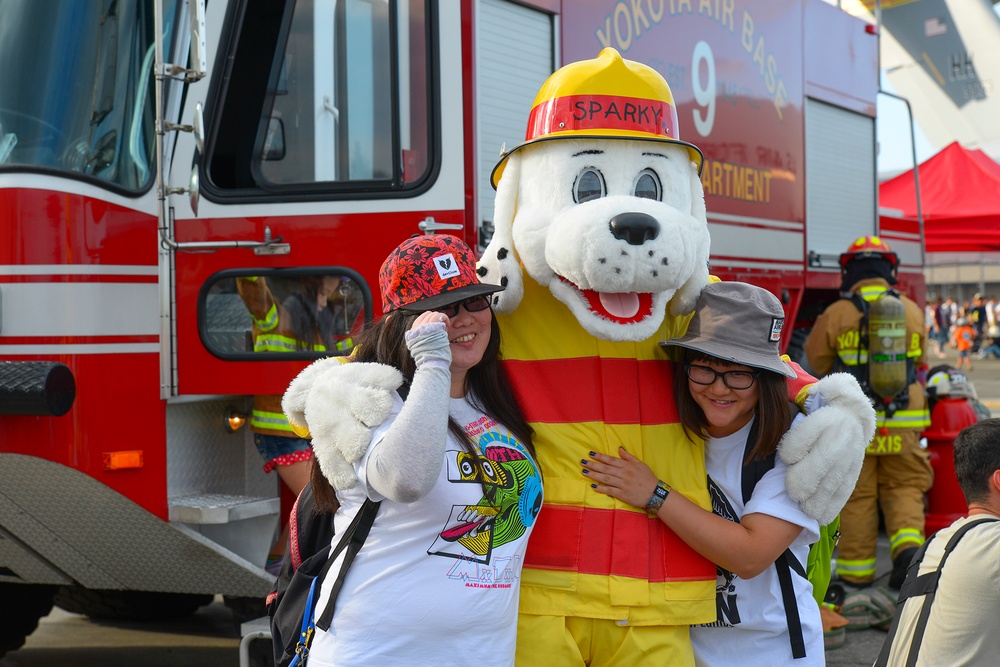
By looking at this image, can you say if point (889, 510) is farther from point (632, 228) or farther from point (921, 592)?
point (632, 228)

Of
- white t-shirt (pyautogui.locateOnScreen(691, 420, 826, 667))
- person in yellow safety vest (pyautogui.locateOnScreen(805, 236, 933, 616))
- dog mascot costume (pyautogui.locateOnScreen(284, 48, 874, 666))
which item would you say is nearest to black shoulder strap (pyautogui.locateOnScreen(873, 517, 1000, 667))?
white t-shirt (pyautogui.locateOnScreen(691, 420, 826, 667))

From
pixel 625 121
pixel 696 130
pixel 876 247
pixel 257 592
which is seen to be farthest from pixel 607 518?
pixel 876 247

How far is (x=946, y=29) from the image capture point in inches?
534

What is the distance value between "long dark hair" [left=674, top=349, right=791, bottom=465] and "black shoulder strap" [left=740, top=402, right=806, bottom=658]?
0.02m

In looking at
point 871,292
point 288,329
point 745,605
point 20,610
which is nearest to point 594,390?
point 745,605

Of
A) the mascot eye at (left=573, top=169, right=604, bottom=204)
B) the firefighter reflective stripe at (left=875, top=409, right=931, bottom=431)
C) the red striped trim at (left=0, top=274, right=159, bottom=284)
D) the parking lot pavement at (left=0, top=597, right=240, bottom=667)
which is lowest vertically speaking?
the parking lot pavement at (left=0, top=597, right=240, bottom=667)

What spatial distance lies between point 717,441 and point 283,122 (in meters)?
2.12

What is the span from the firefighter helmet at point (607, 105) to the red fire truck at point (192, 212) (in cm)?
120

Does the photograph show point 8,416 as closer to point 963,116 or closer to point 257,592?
point 257,592

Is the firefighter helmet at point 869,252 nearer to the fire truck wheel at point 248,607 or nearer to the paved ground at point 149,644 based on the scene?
the paved ground at point 149,644

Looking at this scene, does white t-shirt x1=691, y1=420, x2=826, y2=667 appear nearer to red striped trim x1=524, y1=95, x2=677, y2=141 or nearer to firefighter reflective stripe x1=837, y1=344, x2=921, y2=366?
red striped trim x1=524, y1=95, x2=677, y2=141

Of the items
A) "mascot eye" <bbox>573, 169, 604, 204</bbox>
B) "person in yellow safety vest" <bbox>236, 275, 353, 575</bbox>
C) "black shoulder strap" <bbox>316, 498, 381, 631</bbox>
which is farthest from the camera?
"person in yellow safety vest" <bbox>236, 275, 353, 575</bbox>

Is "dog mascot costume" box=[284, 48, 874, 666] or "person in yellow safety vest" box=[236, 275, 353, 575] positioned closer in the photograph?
"dog mascot costume" box=[284, 48, 874, 666]

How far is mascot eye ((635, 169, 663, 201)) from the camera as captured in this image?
2.52m
